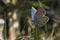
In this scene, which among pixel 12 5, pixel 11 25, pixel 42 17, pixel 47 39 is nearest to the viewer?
pixel 42 17

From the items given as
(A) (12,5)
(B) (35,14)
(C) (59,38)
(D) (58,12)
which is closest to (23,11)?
(A) (12,5)

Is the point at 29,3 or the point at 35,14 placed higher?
the point at 35,14

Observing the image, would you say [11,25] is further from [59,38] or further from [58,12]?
[58,12]

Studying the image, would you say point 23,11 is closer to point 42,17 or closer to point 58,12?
point 58,12

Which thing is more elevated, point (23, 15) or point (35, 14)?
point (35, 14)

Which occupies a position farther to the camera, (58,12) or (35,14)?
(58,12)

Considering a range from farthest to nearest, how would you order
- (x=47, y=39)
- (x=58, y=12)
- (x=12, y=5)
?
(x=58, y=12), (x=12, y=5), (x=47, y=39)

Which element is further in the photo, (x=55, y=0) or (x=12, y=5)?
(x=55, y=0)

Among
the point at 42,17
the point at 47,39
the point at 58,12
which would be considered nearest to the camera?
the point at 42,17

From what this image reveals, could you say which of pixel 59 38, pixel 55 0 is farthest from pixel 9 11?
pixel 55 0
